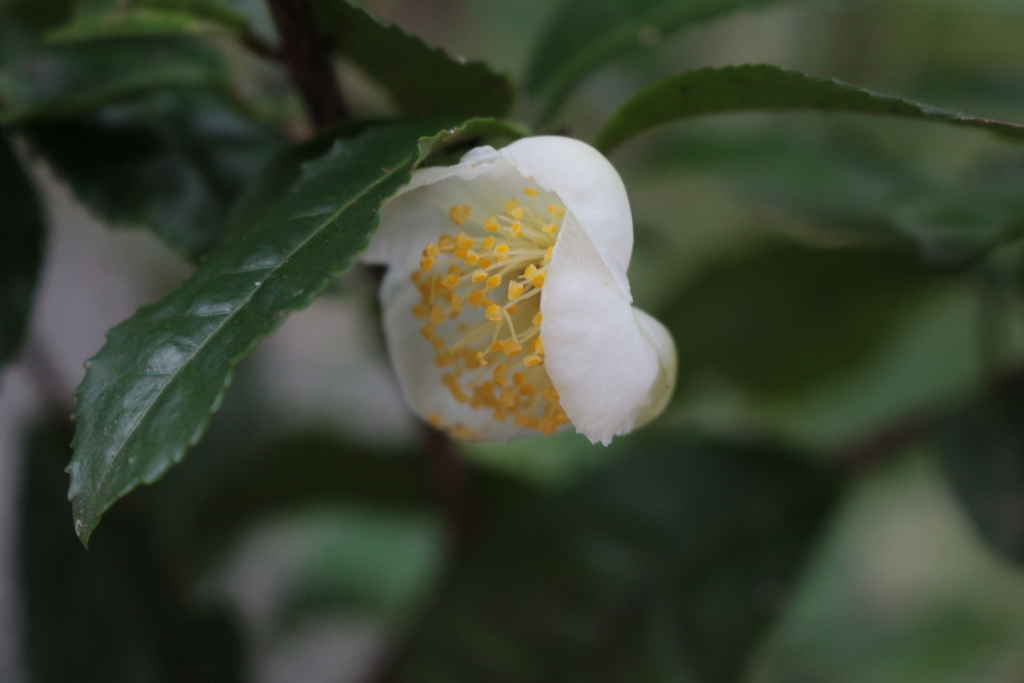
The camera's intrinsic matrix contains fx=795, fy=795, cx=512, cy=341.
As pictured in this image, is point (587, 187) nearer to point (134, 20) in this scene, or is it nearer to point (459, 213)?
point (459, 213)

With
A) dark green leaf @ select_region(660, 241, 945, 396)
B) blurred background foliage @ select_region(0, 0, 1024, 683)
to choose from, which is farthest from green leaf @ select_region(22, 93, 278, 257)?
dark green leaf @ select_region(660, 241, 945, 396)

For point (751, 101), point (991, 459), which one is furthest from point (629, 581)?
point (751, 101)

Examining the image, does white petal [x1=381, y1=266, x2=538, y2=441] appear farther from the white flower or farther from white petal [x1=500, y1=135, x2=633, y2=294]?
white petal [x1=500, y1=135, x2=633, y2=294]

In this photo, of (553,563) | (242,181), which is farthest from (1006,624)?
(242,181)

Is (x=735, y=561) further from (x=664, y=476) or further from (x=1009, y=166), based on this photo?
(x=1009, y=166)

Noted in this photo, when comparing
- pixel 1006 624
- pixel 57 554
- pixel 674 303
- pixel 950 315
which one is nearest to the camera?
pixel 57 554

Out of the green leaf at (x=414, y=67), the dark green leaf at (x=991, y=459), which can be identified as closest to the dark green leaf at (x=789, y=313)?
the dark green leaf at (x=991, y=459)
